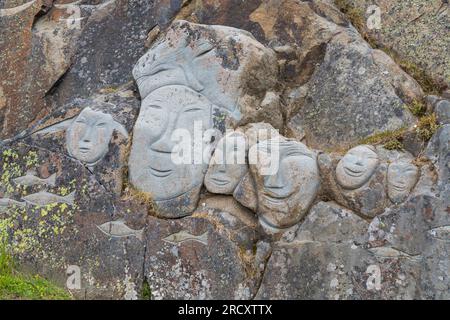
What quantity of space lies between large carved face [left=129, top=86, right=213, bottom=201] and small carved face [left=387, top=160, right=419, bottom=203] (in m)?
1.88

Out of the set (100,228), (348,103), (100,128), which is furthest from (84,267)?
(348,103)

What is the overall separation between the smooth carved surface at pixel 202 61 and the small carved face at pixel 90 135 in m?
0.53

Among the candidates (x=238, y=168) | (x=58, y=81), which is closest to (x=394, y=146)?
(x=238, y=168)

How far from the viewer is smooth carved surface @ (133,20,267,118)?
9555 millimetres

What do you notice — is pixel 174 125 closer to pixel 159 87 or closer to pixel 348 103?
pixel 159 87

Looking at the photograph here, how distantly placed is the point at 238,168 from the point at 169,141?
0.80 m

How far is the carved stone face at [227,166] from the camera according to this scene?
9.16 meters

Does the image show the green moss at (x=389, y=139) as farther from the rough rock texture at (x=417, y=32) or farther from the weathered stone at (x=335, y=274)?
the weathered stone at (x=335, y=274)

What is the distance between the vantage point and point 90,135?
31.7ft

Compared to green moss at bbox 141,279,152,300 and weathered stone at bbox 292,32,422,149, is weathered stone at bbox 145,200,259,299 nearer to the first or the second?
green moss at bbox 141,279,152,300

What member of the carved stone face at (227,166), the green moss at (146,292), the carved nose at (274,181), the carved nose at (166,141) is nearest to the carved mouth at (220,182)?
the carved stone face at (227,166)

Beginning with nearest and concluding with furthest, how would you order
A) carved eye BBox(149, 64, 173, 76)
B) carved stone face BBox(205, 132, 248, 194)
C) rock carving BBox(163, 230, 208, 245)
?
rock carving BBox(163, 230, 208, 245) < carved stone face BBox(205, 132, 248, 194) < carved eye BBox(149, 64, 173, 76)

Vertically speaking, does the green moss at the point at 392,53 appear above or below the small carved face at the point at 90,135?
above

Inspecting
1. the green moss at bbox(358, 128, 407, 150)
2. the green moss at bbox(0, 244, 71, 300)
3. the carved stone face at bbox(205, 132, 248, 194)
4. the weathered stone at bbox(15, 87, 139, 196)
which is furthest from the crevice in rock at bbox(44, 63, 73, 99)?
the green moss at bbox(358, 128, 407, 150)
